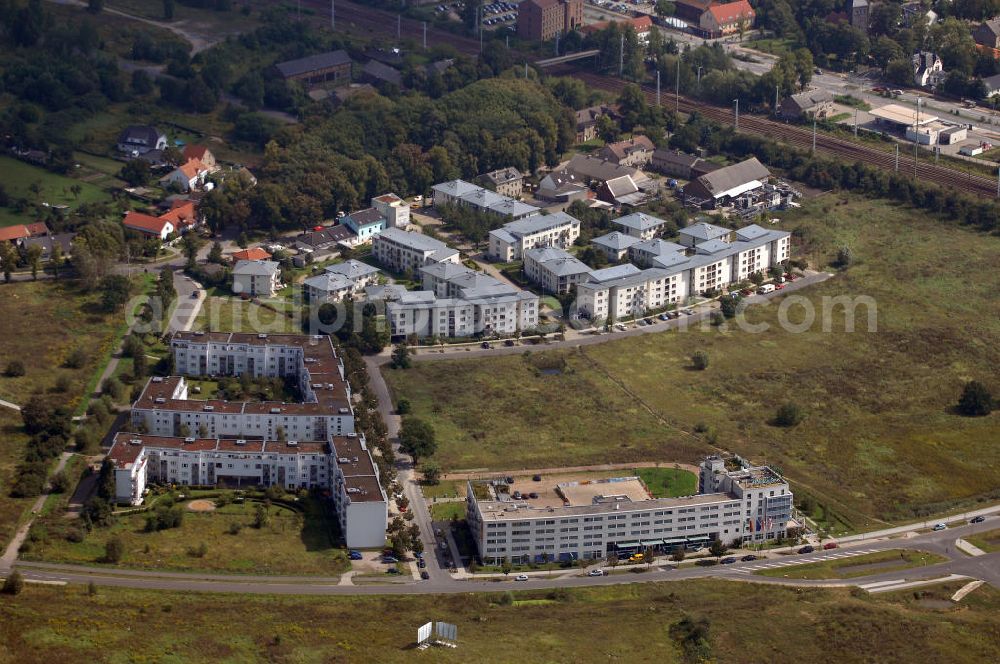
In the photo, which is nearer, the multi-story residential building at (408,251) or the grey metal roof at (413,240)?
the multi-story residential building at (408,251)

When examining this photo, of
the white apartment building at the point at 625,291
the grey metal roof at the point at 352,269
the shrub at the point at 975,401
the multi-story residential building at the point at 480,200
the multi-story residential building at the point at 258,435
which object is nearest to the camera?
the multi-story residential building at the point at 258,435

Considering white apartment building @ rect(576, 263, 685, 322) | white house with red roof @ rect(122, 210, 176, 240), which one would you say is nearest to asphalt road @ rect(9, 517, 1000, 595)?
white apartment building @ rect(576, 263, 685, 322)

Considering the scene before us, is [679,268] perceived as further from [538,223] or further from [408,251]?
[408,251]

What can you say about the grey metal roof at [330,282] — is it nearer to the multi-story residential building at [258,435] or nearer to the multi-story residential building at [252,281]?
the multi-story residential building at [252,281]

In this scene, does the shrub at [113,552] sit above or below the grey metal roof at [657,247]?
below

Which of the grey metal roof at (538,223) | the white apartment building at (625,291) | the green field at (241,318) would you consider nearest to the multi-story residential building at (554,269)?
the white apartment building at (625,291)

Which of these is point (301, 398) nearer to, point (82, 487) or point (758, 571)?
point (82, 487)
